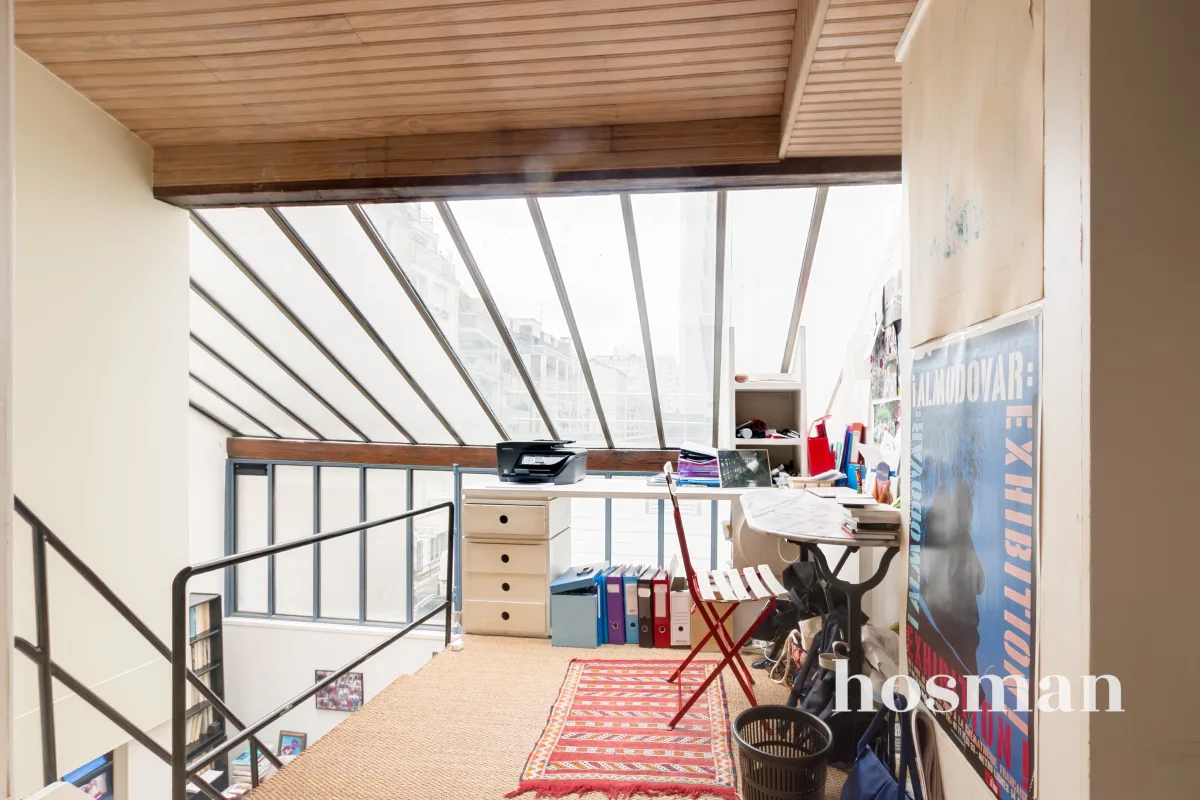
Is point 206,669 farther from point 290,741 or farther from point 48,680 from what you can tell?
point 48,680

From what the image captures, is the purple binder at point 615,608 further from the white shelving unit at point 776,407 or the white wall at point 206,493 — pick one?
the white wall at point 206,493

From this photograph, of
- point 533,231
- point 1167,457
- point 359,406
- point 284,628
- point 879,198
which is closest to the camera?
point 1167,457

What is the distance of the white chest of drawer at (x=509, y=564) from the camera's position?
10.9 feet

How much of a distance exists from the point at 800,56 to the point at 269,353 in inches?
158

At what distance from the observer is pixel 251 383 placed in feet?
16.5

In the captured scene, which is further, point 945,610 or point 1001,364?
point 945,610

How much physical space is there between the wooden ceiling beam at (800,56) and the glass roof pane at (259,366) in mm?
3456

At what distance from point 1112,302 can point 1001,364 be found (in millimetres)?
281

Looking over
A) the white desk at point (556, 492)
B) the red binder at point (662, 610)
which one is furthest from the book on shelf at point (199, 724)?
the red binder at point (662, 610)

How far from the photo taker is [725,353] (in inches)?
155

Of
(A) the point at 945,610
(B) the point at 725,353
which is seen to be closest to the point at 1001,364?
(A) the point at 945,610

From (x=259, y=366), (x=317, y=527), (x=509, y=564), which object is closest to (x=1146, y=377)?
(x=509, y=564)

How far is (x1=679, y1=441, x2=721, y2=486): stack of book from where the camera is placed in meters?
3.46

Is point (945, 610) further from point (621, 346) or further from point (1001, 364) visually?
point (621, 346)
